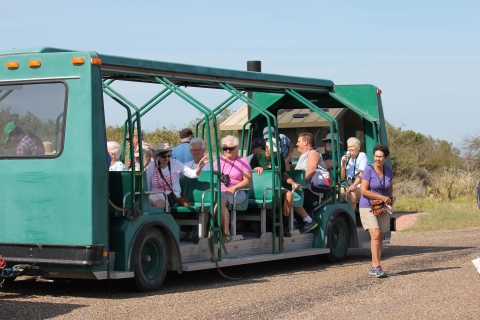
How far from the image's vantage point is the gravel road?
8016mm

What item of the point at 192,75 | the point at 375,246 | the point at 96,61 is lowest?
the point at 375,246

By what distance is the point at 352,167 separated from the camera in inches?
532

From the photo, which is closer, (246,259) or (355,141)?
(246,259)

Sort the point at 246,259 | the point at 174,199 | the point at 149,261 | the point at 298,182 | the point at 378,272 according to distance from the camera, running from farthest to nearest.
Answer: the point at 298,182
the point at 246,259
the point at 378,272
the point at 174,199
the point at 149,261

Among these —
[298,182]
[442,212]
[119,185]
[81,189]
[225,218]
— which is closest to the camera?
[81,189]

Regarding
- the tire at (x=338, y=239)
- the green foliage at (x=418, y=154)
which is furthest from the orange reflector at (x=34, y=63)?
the green foliage at (x=418, y=154)

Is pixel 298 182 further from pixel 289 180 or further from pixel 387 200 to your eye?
pixel 387 200

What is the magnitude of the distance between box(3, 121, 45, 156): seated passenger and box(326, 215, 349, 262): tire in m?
5.36

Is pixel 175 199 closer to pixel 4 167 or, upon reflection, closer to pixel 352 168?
pixel 4 167

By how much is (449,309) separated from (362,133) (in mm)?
6243

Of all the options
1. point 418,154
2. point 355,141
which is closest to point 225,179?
point 355,141

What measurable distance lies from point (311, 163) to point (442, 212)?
11.4 meters

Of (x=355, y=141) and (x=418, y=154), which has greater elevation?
(x=418, y=154)

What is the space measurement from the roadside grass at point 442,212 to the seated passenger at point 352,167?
6360mm
